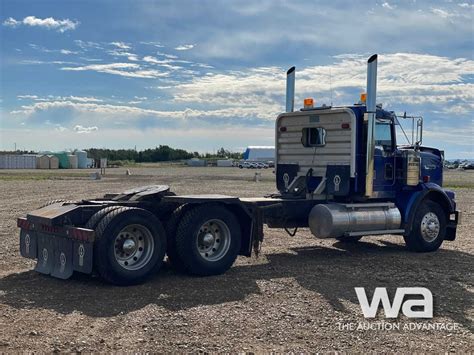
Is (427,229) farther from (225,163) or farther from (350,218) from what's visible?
(225,163)

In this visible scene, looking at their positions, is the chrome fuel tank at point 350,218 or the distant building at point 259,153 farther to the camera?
the distant building at point 259,153

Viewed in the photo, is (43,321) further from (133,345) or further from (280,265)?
(280,265)

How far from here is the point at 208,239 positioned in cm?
962

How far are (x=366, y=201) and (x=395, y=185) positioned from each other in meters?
0.75

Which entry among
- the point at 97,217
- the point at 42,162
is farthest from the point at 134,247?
the point at 42,162

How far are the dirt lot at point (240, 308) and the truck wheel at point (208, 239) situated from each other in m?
0.25

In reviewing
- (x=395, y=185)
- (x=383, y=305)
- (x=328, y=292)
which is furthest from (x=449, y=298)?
(x=395, y=185)

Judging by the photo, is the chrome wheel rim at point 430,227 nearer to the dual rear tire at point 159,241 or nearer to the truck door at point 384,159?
the truck door at point 384,159

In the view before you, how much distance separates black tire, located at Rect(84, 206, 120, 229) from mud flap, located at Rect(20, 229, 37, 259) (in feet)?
3.82

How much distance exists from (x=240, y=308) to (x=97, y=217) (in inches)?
97.7

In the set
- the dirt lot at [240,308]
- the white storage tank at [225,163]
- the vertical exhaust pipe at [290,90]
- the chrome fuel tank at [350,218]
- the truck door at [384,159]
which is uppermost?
the vertical exhaust pipe at [290,90]

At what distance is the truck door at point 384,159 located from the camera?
38.9ft

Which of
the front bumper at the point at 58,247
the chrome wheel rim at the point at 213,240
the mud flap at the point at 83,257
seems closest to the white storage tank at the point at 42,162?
the front bumper at the point at 58,247

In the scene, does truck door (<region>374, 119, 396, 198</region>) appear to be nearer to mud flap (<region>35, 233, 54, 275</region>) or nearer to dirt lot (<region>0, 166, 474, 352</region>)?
dirt lot (<region>0, 166, 474, 352</region>)
